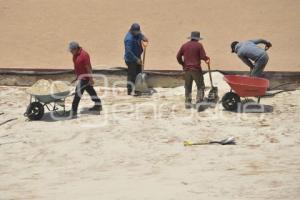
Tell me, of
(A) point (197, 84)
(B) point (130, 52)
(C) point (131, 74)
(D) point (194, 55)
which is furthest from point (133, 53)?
(A) point (197, 84)

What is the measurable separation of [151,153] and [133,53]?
4.31 metres

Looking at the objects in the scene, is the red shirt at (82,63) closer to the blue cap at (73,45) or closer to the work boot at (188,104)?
the blue cap at (73,45)

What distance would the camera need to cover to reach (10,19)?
750 inches

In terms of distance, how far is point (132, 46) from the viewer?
44.4 feet

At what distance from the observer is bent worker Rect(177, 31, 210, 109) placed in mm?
12305

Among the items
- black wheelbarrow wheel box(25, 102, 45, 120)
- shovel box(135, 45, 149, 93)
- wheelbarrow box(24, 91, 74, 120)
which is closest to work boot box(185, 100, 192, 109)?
shovel box(135, 45, 149, 93)

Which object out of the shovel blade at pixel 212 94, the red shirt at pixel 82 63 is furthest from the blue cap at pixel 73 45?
the shovel blade at pixel 212 94

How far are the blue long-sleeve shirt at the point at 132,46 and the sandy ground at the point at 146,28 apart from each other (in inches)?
71.7

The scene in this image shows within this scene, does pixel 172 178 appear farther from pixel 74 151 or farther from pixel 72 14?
pixel 72 14

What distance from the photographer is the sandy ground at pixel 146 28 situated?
1617cm

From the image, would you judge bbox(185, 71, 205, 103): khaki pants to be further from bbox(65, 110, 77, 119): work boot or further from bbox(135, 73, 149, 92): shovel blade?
bbox(65, 110, 77, 119): work boot

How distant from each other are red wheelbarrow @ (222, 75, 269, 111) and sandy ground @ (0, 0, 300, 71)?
3211 mm

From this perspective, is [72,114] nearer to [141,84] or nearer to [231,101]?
[141,84]

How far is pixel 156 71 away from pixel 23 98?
309cm
